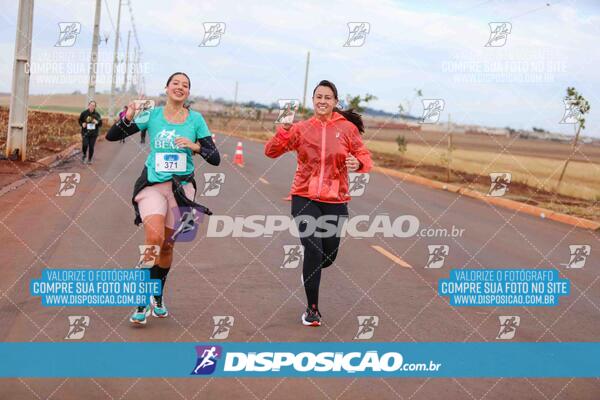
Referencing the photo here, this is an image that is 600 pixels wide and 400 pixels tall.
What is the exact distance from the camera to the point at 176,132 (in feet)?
23.1

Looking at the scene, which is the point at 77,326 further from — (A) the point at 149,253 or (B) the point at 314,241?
(B) the point at 314,241

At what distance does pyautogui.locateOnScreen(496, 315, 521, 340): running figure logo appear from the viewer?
7.58m

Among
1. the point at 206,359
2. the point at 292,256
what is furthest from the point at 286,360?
the point at 292,256

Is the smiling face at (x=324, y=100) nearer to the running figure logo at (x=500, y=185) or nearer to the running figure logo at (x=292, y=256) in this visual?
the running figure logo at (x=292, y=256)

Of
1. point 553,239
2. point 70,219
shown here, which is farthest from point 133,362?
point 553,239

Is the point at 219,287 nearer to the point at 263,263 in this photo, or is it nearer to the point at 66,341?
the point at 263,263

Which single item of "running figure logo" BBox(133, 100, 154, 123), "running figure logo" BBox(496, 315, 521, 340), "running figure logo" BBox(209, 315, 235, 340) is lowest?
"running figure logo" BBox(209, 315, 235, 340)

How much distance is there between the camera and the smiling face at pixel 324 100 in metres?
7.37

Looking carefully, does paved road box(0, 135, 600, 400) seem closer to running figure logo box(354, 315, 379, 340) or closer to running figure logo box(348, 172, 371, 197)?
running figure logo box(354, 315, 379, 340)

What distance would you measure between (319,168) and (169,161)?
1.32m

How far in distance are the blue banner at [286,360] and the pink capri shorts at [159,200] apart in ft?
3.66

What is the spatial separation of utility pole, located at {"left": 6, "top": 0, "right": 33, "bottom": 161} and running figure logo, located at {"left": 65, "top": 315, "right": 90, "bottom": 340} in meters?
15.3

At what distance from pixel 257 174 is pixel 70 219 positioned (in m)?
12.4

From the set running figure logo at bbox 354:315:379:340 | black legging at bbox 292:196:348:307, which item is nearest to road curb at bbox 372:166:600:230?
running figure logo at bbox 354:315:379:340
